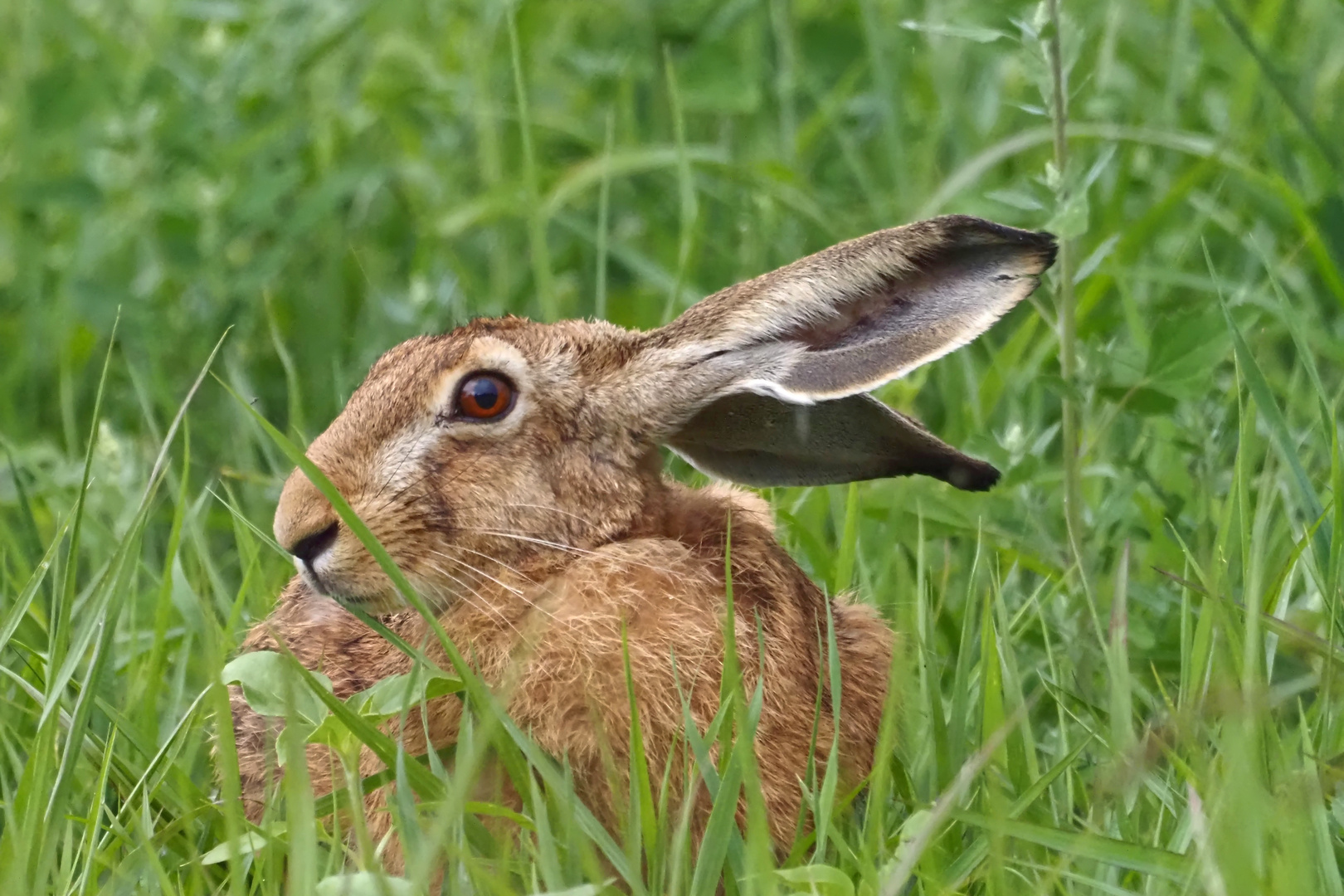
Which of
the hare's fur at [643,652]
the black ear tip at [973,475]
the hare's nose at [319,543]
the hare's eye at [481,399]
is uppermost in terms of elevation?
the hare's eye at [481,399]

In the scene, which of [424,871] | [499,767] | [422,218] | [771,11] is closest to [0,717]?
[499,767]

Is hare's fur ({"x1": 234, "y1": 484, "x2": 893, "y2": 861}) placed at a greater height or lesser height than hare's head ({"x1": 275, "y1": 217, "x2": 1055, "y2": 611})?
lesser

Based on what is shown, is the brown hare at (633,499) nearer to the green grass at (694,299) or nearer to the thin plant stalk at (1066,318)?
the green grass at (694,299)

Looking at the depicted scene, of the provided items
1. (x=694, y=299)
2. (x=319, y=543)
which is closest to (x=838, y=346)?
(x=319, y=543)

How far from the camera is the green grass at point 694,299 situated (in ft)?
9.58

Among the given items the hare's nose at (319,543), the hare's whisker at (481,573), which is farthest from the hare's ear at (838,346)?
the hare's nose at (319,543)

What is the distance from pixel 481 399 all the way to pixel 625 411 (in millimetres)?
292

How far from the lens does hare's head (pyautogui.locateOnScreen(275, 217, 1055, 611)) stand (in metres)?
3.38

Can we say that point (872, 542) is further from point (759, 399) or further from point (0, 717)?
point (0, 717)

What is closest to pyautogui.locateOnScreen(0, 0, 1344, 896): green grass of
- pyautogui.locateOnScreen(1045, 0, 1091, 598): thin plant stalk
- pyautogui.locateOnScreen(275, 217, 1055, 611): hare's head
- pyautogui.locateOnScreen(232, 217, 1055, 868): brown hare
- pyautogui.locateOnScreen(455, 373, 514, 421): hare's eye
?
pyautogui.locateOnScreen(1045, 0, 1091, 598): thin plant stalk

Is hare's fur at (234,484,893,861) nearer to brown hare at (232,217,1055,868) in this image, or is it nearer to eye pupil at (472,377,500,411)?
brown hare at (232,217,1055,868)

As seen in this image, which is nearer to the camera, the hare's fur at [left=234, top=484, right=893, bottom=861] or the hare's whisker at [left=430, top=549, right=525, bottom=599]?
the hare's fur at [left=234, top=484, right=893, bottom=861]

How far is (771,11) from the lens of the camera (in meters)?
6.74

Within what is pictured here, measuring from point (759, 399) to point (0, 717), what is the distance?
1617 mm
